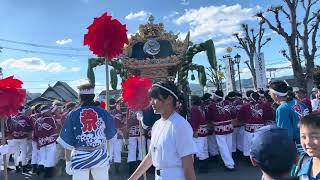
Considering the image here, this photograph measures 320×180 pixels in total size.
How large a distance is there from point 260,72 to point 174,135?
63.3ft

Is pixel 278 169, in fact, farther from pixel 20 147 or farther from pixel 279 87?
pixel 20 147

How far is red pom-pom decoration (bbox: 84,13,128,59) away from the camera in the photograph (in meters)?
5.77

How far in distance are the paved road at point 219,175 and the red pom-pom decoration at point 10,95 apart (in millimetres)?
4021

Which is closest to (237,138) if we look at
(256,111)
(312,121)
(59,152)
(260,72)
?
(256,111)

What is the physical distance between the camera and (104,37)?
579cm

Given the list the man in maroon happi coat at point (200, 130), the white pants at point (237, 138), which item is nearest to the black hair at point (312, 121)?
the man in maroon happi coat at point (200, 130)

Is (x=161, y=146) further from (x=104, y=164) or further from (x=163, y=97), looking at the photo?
(x=104, y=164)

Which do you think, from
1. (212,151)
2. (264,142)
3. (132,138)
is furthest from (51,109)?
(264,142)

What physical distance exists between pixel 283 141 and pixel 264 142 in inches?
3.6

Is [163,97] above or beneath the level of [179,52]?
beneath

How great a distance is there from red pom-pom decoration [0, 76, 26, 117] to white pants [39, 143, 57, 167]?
167 inches

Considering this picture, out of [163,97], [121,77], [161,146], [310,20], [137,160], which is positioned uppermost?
[310,20]

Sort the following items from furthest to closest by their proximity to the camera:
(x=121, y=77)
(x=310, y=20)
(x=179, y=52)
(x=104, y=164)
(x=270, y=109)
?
(x=310, y=20) < (x=121, y=77) < (x=179, y=52) < (x=270, y=109) < (x=104, y=164)

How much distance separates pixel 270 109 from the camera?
9383mm
